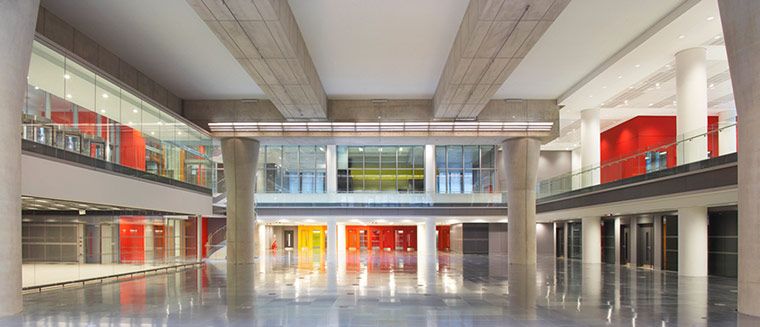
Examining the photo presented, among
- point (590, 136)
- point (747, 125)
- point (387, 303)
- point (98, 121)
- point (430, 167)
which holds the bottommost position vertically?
point (387, 303)

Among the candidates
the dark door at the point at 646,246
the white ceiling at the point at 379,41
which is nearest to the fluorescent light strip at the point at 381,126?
the white ceiling at the point at 379,41

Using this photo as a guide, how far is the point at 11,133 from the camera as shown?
34.3ft

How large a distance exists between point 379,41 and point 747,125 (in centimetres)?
1030

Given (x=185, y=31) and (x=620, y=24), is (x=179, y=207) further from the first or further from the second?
(x=620, y=24)

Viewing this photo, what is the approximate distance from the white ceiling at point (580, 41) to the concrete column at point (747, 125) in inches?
163

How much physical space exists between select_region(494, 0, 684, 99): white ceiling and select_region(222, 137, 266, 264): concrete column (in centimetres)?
1294

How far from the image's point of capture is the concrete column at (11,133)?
406 inches

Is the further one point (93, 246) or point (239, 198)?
point (239, 198)

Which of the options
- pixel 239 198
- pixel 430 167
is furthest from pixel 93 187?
pixel 430 167

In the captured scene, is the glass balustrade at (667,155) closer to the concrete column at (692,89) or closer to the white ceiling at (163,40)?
the concrete column at (692,89)

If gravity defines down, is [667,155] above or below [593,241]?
above

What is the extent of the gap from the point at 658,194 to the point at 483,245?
2464 cm

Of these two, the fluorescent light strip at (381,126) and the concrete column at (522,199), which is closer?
the fluorescent light strip at (381,126)

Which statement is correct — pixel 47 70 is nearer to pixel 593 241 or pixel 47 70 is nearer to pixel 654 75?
pixel 654 75
